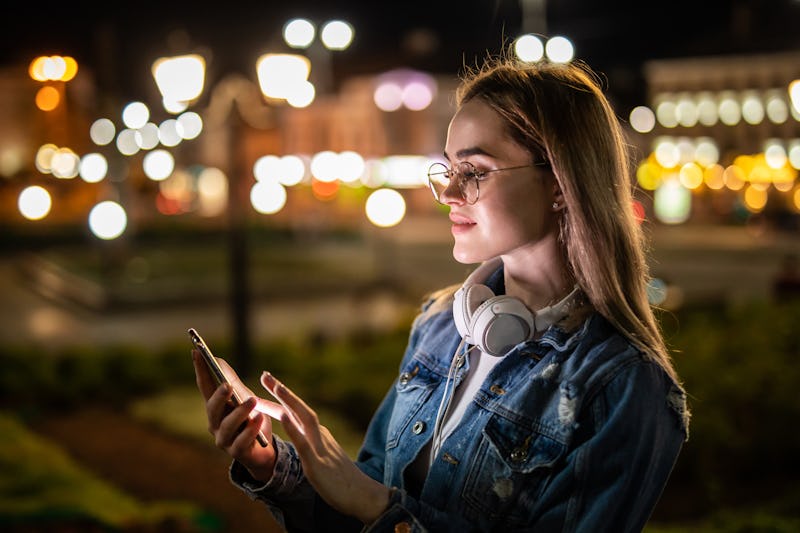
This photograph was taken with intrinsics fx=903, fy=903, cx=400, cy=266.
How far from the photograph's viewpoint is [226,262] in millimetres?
23578

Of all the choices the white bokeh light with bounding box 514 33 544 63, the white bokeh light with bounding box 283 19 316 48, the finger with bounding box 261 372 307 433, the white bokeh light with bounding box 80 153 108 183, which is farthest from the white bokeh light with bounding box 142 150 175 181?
the finger with bounding box 261 372 307 433

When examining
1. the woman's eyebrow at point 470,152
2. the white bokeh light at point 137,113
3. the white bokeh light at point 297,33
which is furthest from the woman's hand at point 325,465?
the white bokeh light at point 137,113

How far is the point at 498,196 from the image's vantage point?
2189 mm

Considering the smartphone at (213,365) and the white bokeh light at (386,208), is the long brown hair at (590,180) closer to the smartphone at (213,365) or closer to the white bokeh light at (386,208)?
the smartphone at (213,365)

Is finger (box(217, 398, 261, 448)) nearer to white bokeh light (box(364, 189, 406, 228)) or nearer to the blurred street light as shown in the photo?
the blurred street light

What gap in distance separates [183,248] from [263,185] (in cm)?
1098

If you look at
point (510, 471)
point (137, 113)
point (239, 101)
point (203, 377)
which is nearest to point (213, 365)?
point (203, 377)

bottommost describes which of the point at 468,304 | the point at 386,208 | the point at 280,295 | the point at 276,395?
the point at 280,295

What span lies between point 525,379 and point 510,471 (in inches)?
8.6

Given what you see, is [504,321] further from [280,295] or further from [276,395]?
[280,295]

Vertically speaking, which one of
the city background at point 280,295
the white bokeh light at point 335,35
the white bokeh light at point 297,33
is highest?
the white bokeh light at point 335,35

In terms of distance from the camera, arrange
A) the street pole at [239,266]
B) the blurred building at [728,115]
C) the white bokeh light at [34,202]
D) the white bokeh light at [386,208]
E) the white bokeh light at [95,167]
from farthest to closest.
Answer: the white bokeh light at [95,167]
the white bokeh light at [386,208]
the white bokeh light at [34,202]
the street pole at [239,266]
the blurred building at [728,115]

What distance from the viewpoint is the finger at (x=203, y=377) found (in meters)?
2.09

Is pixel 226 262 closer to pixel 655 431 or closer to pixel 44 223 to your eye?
pixel 44 223
